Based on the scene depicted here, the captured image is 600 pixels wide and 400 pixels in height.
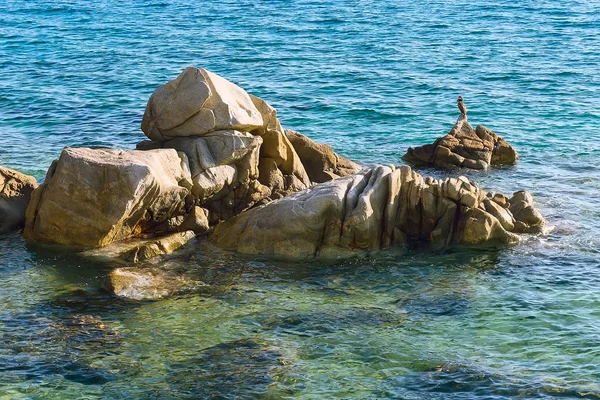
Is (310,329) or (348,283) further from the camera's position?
(348,283)

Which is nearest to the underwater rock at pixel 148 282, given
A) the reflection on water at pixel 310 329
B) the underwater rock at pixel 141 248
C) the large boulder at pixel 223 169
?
the reflection on water at pixel 310 329

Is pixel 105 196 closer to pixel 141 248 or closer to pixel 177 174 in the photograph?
pixel 141 248

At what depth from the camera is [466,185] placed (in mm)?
20781

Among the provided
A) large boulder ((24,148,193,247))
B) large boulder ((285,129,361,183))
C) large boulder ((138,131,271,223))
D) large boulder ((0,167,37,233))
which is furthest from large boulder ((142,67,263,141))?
large boulder ((0,167,37,233))

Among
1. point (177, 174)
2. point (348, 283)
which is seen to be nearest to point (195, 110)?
point (177, 174)

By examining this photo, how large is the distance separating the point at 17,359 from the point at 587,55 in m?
30.4

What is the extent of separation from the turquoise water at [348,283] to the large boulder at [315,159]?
136 inches

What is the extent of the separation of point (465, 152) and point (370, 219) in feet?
26.9

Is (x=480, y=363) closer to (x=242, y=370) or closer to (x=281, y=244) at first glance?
(x=242, y=370)

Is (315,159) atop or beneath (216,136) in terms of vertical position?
beneath

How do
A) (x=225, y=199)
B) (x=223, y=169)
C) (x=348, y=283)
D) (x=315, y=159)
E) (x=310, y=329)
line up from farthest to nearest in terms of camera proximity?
(x=315, y=159)
(x=225, y=199)
(x=223, y=169)
(x=348, y=283)
(x=310, y=329)

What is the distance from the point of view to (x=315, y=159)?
24.2m

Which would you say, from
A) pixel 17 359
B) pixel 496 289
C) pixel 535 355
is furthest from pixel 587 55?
pixel 17 359

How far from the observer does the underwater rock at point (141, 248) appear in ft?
63.8
